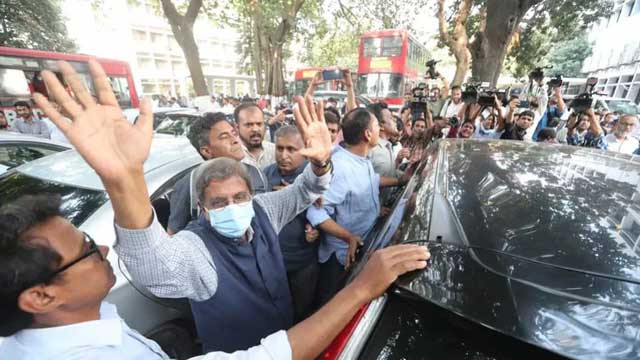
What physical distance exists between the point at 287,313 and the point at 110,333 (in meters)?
0.79

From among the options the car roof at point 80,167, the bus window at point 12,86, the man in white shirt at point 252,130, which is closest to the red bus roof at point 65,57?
the bus window at point 12,86

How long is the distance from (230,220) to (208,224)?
0.11m

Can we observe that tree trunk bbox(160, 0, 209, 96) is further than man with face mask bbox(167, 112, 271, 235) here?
Yes

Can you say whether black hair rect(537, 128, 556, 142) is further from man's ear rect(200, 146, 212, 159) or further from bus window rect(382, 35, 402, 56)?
bus window rect(382, 35, 402, 56)

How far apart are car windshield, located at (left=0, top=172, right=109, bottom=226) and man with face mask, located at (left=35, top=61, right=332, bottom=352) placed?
2.73 feet

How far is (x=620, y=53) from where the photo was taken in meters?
22.9

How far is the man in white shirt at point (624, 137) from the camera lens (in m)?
4.38

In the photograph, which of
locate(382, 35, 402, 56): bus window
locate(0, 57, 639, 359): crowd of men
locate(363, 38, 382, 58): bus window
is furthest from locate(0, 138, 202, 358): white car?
locate(363, 38, 382, 58): bus window

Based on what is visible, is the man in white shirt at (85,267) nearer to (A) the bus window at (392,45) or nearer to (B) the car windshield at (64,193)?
(B) the car windshield at (64,193)

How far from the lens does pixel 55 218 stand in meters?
0.86

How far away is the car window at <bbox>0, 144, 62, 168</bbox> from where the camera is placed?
9.42 ft

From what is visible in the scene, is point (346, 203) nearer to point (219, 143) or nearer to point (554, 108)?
point (219, 143)

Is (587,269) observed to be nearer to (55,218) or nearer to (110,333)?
(110,333)

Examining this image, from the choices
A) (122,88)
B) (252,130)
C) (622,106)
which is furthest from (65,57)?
(622,106)
